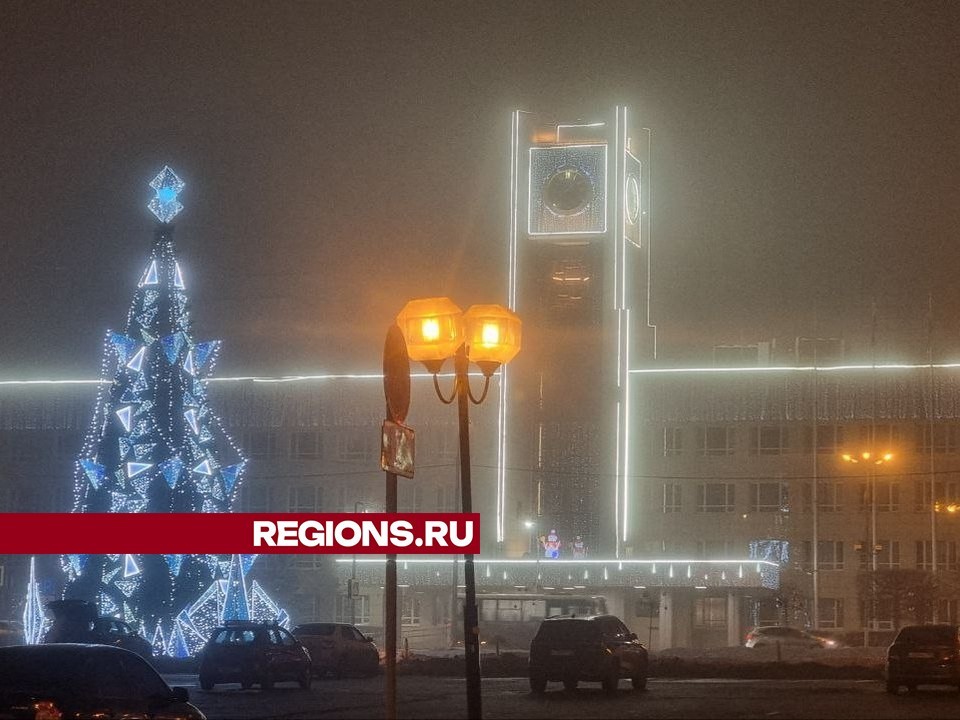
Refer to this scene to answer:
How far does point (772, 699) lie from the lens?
2655 cm

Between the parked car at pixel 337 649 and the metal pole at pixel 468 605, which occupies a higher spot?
the metal pole at pixel 468 605

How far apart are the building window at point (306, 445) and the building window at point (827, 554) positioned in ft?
93.0

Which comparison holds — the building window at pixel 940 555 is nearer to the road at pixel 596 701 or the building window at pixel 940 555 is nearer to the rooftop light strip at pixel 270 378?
the rooftop light strip at pixel 270 378

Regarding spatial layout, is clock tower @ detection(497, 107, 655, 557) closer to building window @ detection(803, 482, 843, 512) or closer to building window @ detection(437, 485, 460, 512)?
building window @ detection(437, 485, 460, 512)

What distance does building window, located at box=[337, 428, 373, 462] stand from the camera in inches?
3342

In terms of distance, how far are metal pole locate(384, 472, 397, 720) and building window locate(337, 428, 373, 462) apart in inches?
2910

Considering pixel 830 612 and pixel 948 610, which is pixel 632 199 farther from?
pixel 948 610

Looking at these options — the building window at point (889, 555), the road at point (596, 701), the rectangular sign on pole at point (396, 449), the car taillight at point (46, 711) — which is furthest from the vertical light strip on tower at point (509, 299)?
the rectangular sign on pole at point (396, 449)

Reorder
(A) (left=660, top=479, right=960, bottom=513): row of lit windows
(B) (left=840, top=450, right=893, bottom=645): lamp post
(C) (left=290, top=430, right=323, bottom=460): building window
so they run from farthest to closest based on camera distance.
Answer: (C) (left=290, top=430, right=323, bottom=460): building window, (A) (left=660, top=479, right=960, bottom=513): row of lit windows, (B) (left=840, top=450, right=893, bottom=645): lamp post

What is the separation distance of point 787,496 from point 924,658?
168 feet

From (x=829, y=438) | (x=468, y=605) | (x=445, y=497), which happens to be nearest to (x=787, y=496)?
(x=829, y=438)

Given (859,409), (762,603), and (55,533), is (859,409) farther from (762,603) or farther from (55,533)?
(55,533)

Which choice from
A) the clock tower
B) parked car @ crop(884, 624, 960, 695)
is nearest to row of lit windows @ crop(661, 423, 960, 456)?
the clock tower

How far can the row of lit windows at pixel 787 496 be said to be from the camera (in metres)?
78.9
